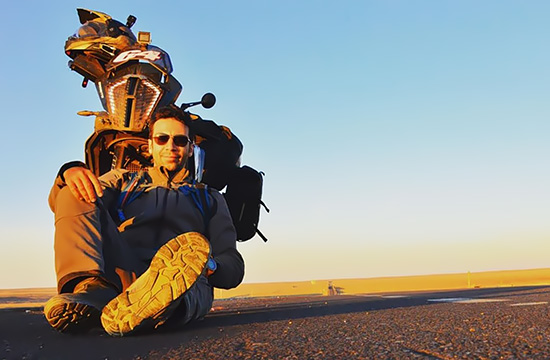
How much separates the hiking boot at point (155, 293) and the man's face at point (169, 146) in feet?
3.58

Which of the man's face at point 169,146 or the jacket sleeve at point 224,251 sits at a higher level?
the man's face at point 169,146

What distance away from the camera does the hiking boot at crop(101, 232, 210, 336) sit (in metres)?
1.87

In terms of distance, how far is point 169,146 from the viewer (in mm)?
2912

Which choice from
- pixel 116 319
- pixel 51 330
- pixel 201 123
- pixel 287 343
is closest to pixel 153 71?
pixel 201 123

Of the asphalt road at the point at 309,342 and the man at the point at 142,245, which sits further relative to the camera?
the man at the point at 142,245

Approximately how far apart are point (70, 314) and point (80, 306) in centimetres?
7

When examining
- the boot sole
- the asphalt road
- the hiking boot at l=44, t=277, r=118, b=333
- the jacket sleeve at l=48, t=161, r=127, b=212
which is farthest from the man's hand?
the asphalt road

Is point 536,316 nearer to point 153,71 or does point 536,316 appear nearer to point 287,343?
point 287,343

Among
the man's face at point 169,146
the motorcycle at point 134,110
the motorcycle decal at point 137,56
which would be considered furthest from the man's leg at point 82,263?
the motorcycle decal at point 137,56

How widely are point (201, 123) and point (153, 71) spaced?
56 centimetres

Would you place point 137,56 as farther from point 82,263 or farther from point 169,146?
point 82,263

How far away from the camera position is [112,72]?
3768mm

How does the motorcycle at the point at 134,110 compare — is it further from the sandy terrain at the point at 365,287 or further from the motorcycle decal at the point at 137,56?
the sandy terrain at the point at 365,287

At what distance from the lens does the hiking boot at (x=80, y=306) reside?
1.94m
